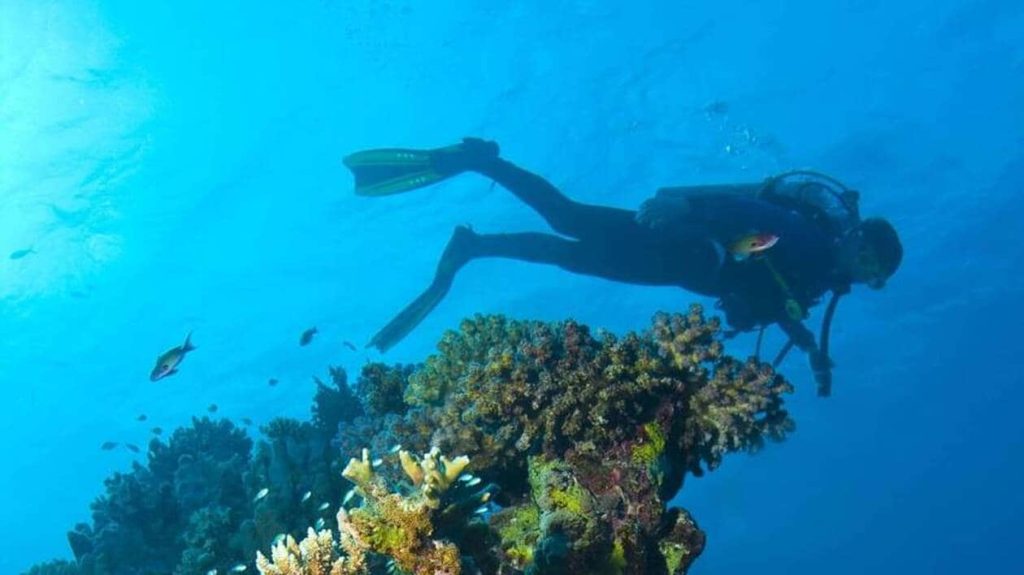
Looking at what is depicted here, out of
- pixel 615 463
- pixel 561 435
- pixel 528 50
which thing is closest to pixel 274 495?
pixel 561 435

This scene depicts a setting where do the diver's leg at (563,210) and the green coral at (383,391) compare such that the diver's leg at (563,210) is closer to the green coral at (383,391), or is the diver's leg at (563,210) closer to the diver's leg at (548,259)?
the diver's leg at (548,259)

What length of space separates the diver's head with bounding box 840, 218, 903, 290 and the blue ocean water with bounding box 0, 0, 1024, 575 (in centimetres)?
1756

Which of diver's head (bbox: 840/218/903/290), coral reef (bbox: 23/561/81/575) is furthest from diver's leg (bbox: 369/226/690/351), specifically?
coral reef (bbox: 23/561/81/575)

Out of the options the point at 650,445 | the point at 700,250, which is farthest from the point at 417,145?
the point at 650,445

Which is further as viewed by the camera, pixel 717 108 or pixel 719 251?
pixel 717 108

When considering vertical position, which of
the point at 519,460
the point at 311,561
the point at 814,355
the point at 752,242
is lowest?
the point at 311,561

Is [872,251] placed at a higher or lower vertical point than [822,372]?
higher

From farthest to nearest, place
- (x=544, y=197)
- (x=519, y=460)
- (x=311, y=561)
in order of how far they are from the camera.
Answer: (x=544, y=197) < (x=519, y=460) < (x=311, y=561)

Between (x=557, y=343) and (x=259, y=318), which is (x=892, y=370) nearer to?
(x=259, y=318)

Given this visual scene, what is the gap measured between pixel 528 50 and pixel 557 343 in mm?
23002

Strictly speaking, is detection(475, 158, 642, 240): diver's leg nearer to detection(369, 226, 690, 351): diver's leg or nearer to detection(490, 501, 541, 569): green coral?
detection(369, 226, 690, 351): diver's leg

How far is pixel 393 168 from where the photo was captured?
14.3 m

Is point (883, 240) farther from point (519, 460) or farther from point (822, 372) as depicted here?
point (519, 460)

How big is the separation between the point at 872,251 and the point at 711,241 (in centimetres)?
264
